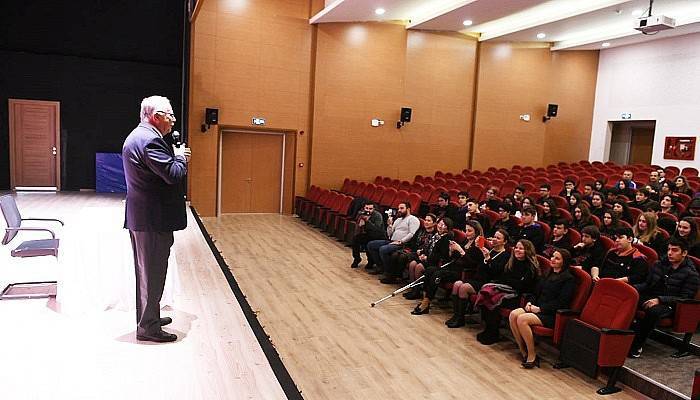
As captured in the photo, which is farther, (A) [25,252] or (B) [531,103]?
(B) [531,103]

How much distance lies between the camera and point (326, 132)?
941 centimetres

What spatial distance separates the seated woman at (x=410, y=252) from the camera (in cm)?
491

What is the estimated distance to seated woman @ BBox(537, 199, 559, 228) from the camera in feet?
17.6

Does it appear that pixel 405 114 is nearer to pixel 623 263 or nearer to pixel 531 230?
pixel 531 230

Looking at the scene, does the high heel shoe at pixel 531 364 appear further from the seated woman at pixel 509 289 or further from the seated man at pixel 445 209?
the seated man at pixel 445 209

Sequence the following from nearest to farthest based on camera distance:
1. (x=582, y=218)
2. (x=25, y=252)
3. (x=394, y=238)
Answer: (x=25, y=252) → (x=582, y=218) → (x=394, y=238)

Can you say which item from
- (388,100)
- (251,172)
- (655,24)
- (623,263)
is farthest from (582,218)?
(251,172)

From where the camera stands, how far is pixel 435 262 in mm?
4625

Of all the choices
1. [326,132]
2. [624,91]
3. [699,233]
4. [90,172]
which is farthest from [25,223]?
[624,91]

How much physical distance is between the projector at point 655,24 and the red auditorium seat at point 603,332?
496 cm

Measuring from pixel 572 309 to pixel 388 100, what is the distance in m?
6.86

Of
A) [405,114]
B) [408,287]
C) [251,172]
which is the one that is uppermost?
[405,114]

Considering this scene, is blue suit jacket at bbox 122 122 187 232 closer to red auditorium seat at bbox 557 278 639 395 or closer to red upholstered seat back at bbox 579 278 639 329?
red auditorium seat at bbox 557 278 639 395

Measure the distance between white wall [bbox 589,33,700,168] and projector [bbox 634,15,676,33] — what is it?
3.14m
